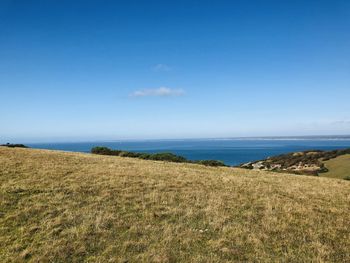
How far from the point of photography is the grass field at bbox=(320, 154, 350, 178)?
4141cm

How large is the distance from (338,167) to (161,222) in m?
42.6

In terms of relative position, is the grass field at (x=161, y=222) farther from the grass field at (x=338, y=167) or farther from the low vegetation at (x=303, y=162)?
the low vegetation at (x=303, y=162)

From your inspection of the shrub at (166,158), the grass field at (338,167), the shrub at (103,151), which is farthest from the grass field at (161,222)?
the shrub at (103,151)

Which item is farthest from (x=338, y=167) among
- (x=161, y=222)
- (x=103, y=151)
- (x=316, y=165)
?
(x=161, y=222)

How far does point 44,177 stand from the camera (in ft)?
61.3

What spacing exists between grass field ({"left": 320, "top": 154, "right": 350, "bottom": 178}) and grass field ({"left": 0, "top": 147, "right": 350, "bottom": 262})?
25.8m

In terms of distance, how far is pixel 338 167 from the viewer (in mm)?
45156

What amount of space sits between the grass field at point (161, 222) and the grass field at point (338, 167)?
2578 centimetres

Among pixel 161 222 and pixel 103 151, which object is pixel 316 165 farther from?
pixel 161 222

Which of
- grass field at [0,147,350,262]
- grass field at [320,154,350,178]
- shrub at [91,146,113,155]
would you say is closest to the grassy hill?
grass field at [320,154,350,178]

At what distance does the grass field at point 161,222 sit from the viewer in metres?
A: 9.16

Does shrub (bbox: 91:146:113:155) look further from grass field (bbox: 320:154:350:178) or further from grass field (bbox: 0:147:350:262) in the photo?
grass field (bbox: 320:154:350:178)

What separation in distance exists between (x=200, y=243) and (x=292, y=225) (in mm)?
4536

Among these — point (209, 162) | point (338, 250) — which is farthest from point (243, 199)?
point (209, 162)
